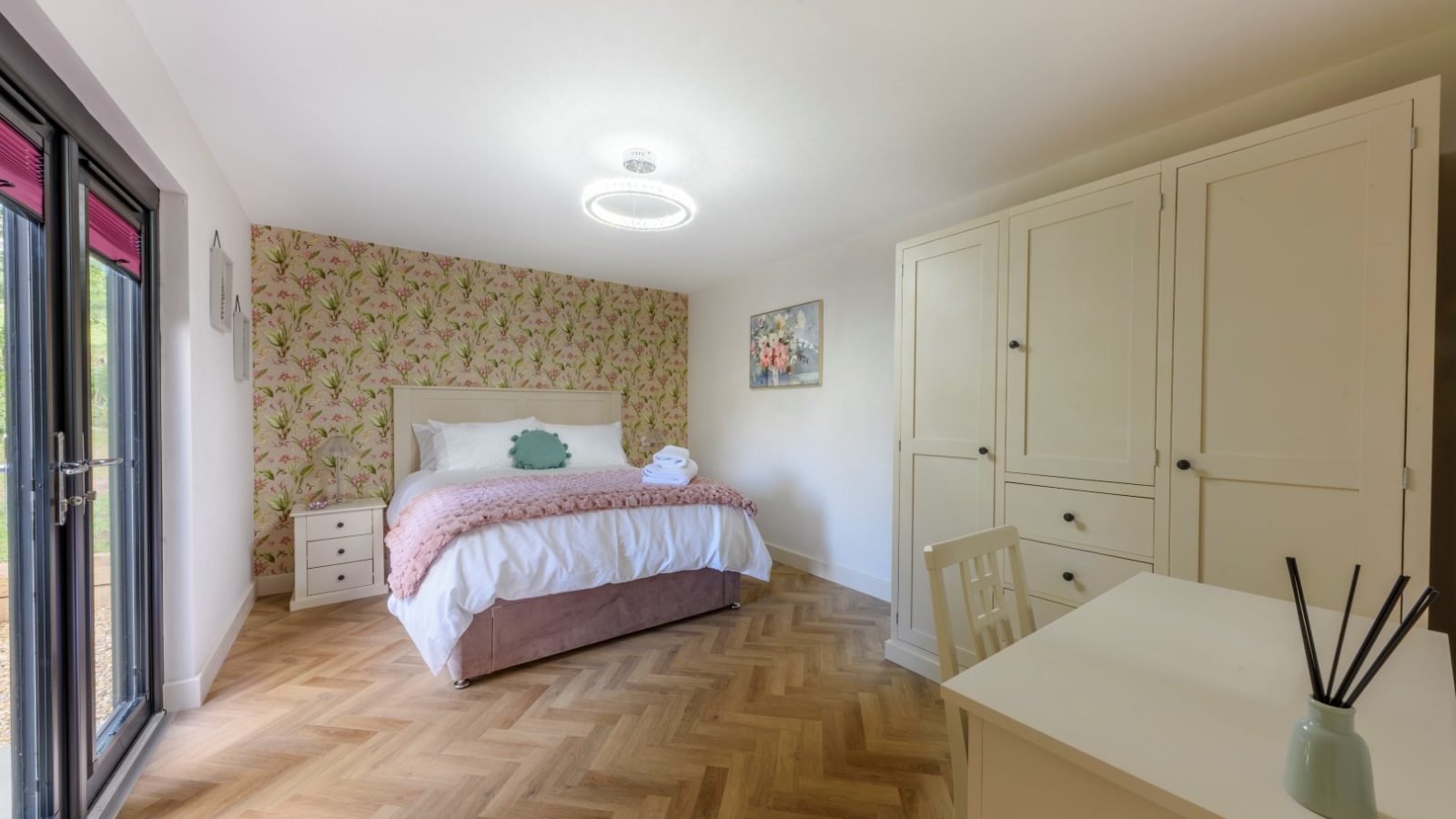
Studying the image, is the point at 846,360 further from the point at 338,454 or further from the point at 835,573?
the point at 338,454

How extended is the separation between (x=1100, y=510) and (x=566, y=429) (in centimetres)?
328

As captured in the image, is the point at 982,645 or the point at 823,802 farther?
the point at 823,802

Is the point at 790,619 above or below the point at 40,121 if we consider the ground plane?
below

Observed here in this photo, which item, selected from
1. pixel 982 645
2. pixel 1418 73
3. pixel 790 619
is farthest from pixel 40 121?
pixel 1418 73

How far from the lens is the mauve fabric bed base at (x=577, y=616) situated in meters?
2.27

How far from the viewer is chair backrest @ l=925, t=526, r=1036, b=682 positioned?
3.62 feet

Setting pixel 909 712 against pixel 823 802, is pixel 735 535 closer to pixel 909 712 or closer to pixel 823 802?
pixel 909 712

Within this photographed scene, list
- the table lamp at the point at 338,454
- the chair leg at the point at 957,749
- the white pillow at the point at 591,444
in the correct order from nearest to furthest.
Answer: the chair leg at the point at 957,749 < the table lamp at the point at 338,454 < the white pillow at the point at 591,444

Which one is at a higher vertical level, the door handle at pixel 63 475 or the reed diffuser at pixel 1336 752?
the door handle at pixel 63 475

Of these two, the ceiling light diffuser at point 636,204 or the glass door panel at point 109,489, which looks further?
the ceiling light diffuser at point 636,204

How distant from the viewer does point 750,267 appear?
4.19 meters

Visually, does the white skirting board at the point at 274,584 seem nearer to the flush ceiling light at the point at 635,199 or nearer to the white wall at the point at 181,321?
the white wall at the point at 181,321

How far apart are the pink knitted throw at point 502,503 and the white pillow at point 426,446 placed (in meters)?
0.80

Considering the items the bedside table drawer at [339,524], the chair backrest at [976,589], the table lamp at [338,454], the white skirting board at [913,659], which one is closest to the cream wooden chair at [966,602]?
the chair backrest at [976,589]
